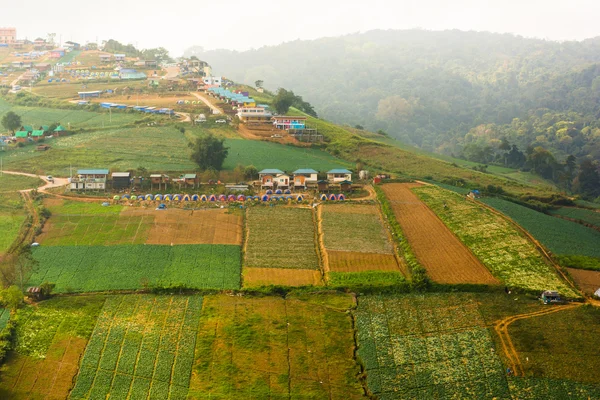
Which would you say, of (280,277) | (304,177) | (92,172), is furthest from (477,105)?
(280,277)

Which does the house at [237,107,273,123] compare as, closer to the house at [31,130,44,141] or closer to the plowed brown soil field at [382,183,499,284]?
the house at [31,130,44,141]

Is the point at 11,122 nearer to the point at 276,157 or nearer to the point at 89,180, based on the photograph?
the point at 89,180

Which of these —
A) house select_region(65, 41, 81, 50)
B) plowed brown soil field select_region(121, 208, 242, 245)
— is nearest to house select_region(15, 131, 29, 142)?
plowed brown soil field select_region(121, 208, 242, 245)

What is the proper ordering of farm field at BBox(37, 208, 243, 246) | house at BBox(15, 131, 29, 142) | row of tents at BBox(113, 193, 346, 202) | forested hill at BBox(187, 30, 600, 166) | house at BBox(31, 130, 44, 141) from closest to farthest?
1. farm field at BBox(37, 208, 243, 246)
2. row of tents at BBox(113, 193, 346, 202)
3. house at BBox(15, 131, 29, 142)
4. house at BBox(31, 130, 44, 141)
5. forested hill at BBox(187, 30, 600, 166)

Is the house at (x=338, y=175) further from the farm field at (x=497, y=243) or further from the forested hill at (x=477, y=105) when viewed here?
the forested hill at (x=477, y=105)

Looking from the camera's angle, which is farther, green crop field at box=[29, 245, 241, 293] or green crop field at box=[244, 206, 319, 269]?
green crop field at box=[244, 206, 319, 269]

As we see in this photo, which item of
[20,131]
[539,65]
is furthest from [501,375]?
[539,65]
